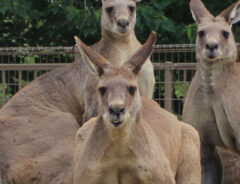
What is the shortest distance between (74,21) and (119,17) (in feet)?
15.9

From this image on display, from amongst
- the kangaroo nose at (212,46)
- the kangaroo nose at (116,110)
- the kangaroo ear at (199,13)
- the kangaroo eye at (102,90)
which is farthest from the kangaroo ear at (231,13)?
the kangaroo nose at (116,110)

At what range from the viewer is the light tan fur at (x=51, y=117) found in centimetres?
934

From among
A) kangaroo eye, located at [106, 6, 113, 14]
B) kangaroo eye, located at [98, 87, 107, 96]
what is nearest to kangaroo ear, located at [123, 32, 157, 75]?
kangaroo eye, located at [98, 87, 107, 96]

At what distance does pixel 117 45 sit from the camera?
35.2 feet

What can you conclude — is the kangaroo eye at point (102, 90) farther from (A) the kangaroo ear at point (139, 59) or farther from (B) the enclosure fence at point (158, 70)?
(B) the enclosure fence at point (158, 70)

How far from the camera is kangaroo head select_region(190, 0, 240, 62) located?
9.63 m

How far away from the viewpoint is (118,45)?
1073cm

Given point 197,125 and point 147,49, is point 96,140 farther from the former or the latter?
point 197,125

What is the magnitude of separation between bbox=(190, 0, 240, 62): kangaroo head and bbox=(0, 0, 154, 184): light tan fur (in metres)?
0.99

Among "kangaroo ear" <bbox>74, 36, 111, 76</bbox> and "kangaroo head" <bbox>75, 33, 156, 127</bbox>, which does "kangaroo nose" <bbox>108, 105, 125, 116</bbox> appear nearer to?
"kangaroo head" <bbox>75, 33, 156, 127</bbox>

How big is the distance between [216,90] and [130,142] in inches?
93.9

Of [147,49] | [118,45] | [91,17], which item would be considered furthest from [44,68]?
[147,49]

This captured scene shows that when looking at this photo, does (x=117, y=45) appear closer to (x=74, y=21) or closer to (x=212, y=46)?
(x=212, y=46)

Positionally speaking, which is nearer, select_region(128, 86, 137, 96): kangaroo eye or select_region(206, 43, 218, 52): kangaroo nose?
select_region(128, 86, 137, 96): kangaroo eye
